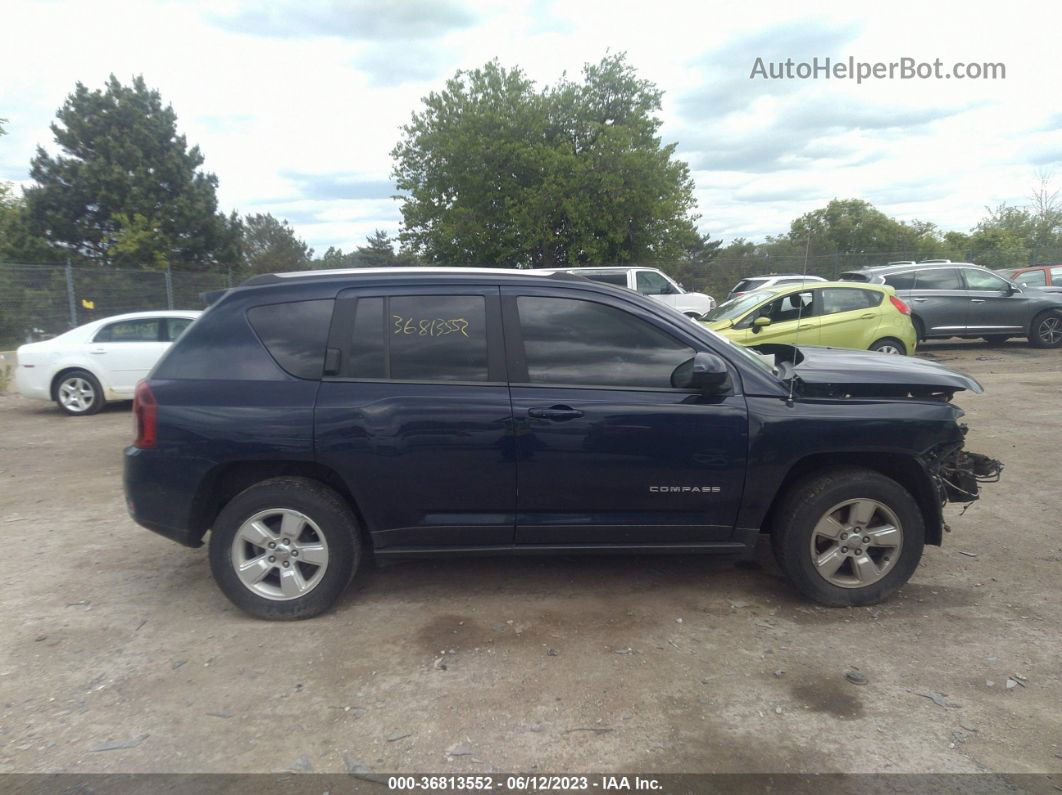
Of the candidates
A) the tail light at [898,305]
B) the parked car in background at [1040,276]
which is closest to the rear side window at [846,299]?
the tail light at [898,305]

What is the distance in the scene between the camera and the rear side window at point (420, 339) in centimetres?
388

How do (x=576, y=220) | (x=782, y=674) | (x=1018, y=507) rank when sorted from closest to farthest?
1. (x=782, y=674)
2. (x=1018, y=507)
3. (x=576, y=220)

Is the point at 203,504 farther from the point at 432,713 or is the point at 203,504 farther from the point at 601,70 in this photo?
the point at 601,70

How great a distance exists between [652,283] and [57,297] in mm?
15070

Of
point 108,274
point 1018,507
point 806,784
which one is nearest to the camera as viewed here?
point 806,784

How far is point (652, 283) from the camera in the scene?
1764 cm

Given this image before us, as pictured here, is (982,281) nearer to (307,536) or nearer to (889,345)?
(889,345)

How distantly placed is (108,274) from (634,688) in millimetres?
20586

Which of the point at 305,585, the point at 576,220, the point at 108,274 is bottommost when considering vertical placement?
the point at 305,585

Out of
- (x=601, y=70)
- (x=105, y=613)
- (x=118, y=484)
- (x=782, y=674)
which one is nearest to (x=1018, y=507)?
(x=782, y=674)

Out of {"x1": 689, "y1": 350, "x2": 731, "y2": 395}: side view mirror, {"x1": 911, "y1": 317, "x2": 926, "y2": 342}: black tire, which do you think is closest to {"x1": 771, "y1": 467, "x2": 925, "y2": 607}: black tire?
{"x1": 689, "y1": 350, "x2": 731, "y2": 395}: side view mirror

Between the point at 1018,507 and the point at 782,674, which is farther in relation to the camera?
the point at 1018,507

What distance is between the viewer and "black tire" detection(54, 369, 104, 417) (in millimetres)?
10219

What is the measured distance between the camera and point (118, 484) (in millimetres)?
6660
